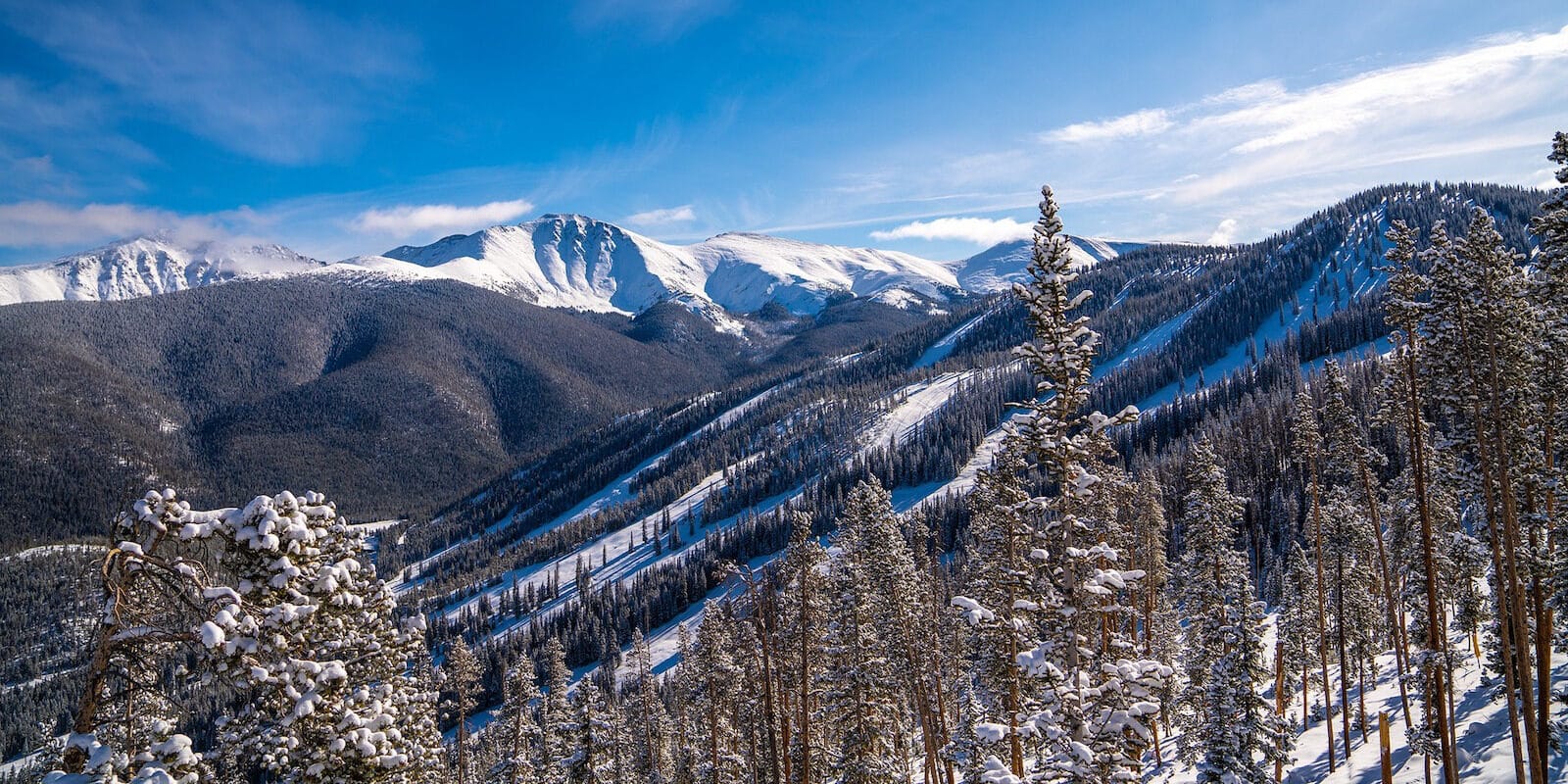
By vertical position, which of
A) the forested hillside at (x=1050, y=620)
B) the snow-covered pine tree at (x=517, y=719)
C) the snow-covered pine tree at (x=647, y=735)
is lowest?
the snow-covered pine tree at (x=647, y=735)

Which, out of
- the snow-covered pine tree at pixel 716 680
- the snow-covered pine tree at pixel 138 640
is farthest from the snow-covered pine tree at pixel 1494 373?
the snow-covered pine tree at pixel 716 680

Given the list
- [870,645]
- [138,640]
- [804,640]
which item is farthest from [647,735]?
[138,640]

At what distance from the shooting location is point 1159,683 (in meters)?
12.3

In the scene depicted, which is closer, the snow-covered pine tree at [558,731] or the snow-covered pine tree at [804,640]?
the snow-covered pine tree at [804,640]

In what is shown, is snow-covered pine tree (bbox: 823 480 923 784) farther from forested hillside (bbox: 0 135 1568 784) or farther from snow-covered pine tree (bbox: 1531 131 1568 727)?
snow-covered pine tree (bbox: 1531 131 1568 727)

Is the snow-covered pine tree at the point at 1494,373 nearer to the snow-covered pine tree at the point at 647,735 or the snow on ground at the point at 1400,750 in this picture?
the snow on ground at the point at 1400,750

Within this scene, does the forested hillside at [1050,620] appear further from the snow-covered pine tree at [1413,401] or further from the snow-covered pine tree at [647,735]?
the snow-covered pine tree at [647,735]

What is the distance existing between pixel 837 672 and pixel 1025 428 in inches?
831

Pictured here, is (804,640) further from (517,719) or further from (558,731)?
(517,719)

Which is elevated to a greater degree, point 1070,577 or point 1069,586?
point 1070,577

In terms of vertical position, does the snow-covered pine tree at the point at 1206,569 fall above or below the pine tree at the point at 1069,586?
below

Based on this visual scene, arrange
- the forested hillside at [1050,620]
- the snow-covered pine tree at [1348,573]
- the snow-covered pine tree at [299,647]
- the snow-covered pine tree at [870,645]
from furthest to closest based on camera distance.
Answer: the snow-covered pine tree at [870,645], the snow-covered pine tree at [1348,573], the forested hillside at [1050,620], the snow-covered pine tree at [299,647]

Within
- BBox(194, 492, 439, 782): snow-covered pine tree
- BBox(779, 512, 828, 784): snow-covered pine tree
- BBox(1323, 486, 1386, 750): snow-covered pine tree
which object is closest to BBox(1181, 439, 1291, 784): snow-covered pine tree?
BBox(1323, 486, 1386, 750): snow-covered pine tree

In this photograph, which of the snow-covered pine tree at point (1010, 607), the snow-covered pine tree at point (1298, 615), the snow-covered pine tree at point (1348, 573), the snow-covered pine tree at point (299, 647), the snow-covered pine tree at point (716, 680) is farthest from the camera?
the snow-covered pine tree at point (716, 680)
